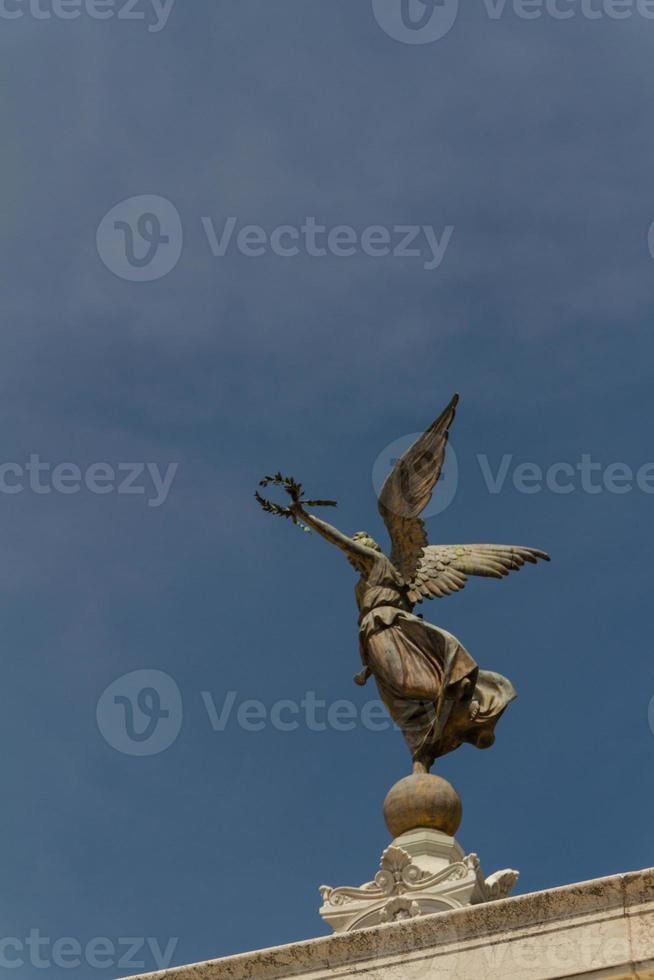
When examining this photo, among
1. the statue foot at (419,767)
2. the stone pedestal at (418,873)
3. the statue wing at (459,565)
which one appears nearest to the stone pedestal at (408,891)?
the stone pedestal at (418,873)

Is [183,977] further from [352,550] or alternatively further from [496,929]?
[352,550]

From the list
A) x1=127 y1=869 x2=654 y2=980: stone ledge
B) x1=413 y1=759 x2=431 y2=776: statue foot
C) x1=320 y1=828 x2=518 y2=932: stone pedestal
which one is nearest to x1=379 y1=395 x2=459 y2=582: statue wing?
x1=413 y1=759 x2=431 y2=776: statue foot

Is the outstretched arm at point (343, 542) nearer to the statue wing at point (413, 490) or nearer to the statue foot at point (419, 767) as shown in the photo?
the statue wing at point (413, 490)

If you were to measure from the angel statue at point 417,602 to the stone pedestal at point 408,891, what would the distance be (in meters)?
1.94

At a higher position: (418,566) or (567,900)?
(418,566)

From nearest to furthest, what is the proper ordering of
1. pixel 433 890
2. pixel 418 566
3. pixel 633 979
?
pixel 633 979 < pixel 433 890 < pixel 418 566

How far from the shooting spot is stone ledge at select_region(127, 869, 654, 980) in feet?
51.3

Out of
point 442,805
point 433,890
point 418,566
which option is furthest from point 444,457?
→ point 433,890

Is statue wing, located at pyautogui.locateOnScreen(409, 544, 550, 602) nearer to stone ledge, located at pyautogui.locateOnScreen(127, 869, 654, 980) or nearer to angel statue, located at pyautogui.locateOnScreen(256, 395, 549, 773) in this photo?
angel statue, located at pyautogui.locateOnScreen(256, 395, 549, 773)

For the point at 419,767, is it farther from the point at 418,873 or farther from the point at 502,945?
the point at 502,945

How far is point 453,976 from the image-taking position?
52.7 ft

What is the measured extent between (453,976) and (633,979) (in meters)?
1.54

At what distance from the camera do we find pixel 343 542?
2186cm

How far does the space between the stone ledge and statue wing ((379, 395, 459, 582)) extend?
5.98m
